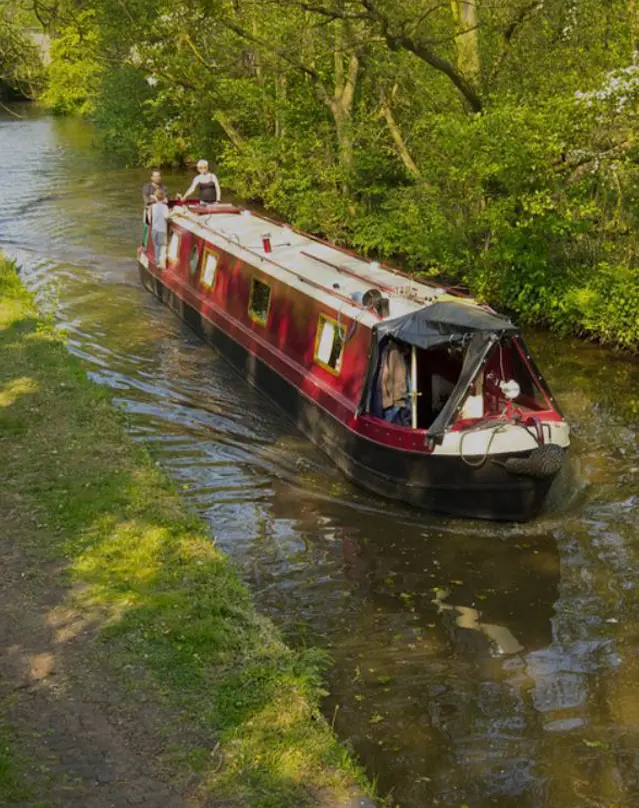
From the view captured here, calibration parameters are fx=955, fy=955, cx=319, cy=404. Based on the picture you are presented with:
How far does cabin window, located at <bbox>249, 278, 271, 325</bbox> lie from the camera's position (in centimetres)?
1237

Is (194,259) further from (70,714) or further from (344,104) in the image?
(70,714)

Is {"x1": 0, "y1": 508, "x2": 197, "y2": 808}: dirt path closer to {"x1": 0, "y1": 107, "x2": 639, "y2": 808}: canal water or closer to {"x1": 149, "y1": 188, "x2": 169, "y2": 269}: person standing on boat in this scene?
{"x1": 0, "y1": 107, "x2": 639, "y2": 808}: canal water

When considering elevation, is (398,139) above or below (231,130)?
above

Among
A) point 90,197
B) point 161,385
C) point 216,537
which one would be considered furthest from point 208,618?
point 90,197

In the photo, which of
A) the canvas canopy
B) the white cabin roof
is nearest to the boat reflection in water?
the canvas canopy

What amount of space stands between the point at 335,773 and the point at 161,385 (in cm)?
854

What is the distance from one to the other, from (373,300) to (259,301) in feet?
10.1

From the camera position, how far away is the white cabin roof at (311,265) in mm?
10289

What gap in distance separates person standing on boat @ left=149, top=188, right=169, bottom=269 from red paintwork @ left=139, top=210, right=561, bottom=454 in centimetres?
37

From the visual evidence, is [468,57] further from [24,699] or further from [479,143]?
[24,699]

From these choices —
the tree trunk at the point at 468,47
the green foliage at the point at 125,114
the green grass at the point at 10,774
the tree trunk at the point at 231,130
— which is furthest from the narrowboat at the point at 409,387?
the green foliage at the point at 125,114

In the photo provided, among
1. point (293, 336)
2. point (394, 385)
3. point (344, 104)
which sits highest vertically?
point (344, 104)

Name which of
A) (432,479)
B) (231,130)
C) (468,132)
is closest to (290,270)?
(468,132)

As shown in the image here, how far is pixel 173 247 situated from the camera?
16.2 m
